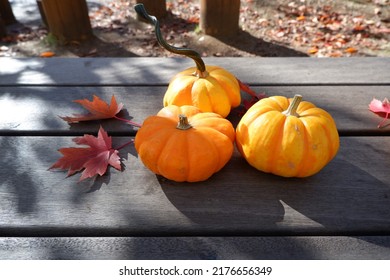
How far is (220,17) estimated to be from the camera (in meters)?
2.97

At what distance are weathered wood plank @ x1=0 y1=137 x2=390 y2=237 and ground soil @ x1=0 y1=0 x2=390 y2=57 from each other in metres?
2.28

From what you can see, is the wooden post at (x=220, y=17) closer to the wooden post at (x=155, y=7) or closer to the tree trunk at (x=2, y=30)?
the wooden post at (x=155, y=7)

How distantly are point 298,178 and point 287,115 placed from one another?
188 millimetres

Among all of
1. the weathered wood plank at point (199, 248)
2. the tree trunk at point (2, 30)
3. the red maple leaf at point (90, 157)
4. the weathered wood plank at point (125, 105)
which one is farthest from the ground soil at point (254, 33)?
the weathered wood plank at point (199, 248)

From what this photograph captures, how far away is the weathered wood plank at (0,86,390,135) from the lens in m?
1.15

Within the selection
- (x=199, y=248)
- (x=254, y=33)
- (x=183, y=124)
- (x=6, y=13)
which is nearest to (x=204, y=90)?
(x=183, y=124)

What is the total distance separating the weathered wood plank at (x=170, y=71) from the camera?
56.5 inches

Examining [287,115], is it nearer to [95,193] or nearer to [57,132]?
[95,193]

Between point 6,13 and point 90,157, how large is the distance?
11.5ft

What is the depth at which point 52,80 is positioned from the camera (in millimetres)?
1459

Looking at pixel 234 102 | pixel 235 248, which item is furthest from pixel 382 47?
pixel 235 248

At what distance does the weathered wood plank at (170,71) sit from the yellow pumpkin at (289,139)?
0.56 m

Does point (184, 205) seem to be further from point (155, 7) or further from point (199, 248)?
point (155, 7)

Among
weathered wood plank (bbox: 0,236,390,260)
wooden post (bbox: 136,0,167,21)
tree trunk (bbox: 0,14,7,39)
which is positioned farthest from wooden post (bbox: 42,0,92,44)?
weathered wood plank (bbox: 0,236,390,260)
